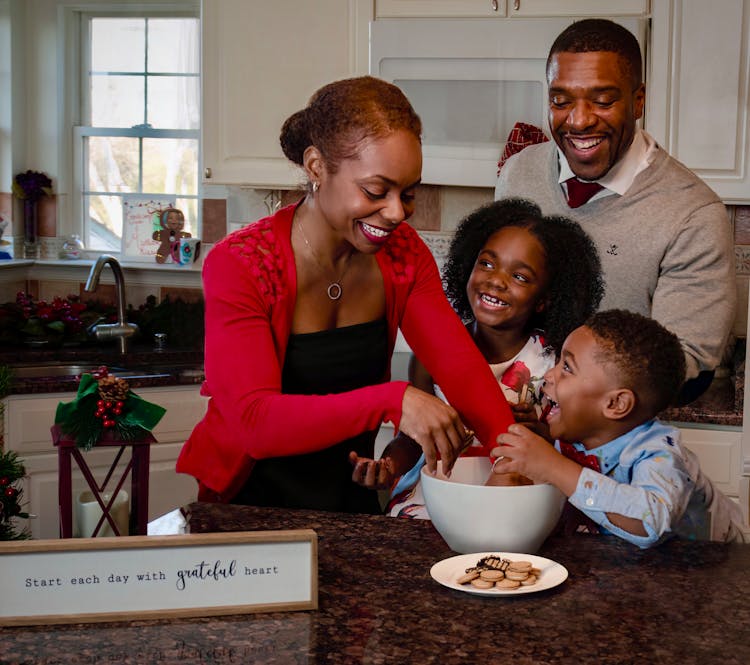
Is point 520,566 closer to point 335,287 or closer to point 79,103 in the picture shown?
point 335,287

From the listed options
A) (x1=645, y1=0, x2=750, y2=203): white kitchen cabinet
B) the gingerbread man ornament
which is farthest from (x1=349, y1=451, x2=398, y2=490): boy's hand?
the gingerbread man ornament

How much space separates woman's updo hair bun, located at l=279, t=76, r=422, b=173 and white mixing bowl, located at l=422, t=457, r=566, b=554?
0.49 metres

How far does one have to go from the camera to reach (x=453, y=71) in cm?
304

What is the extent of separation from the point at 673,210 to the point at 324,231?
81 cm

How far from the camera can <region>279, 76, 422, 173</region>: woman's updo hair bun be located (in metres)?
1.40

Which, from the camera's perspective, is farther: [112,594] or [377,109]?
[377,109]

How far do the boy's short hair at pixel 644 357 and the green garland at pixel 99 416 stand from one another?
2.64ft

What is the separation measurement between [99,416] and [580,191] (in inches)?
41.6

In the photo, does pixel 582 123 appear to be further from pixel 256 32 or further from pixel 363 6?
pixel 256 32

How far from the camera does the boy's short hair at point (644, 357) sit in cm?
151

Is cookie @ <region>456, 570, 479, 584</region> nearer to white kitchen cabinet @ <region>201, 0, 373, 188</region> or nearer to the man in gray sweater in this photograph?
the man in gray sweater

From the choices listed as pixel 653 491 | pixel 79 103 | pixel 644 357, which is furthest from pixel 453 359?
pixel 79 103

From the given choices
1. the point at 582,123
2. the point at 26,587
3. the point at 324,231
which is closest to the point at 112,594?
the point at 26,587

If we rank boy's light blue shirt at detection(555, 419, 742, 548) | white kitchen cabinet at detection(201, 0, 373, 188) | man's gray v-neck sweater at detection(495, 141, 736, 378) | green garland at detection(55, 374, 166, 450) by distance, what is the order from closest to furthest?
boy's light blue shirt at detection(555, 419, 742, 548) → green garland at detection(55, 374, 166, 450) → man's gray v-neck sweater at detection(495, 141, 736, 378) → white kitchen cabinet at detection(201, 0, 373, 188)
